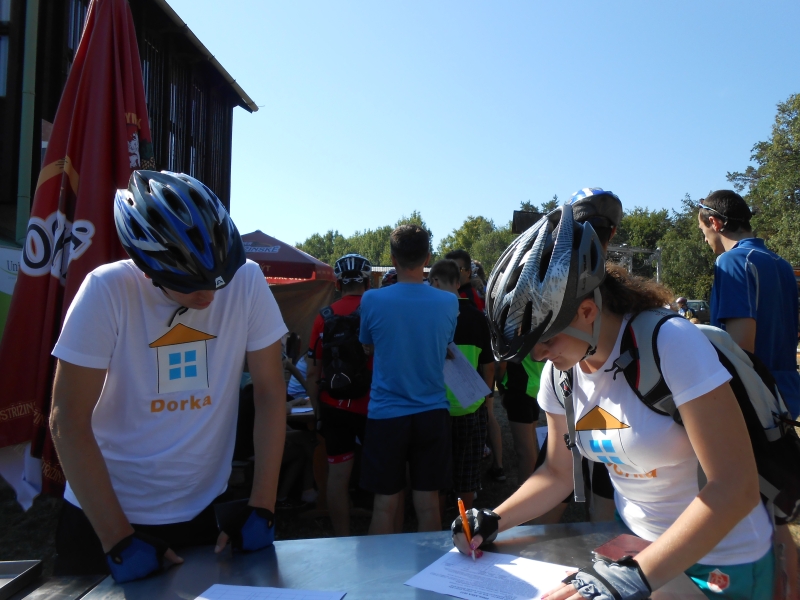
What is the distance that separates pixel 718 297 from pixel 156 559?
2.95 meters

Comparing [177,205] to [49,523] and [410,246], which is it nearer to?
[410,246]

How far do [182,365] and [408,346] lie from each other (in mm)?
1931

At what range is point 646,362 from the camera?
138 cm

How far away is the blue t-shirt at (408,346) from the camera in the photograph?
11.2 feet

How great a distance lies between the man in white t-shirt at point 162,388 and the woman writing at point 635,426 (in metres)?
0.70

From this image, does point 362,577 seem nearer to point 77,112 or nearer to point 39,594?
point 39,594

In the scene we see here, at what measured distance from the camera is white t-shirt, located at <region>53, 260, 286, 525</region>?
1552mm

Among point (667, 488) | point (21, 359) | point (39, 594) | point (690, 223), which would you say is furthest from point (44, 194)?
point (690, 223)

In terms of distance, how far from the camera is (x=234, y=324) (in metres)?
1.70

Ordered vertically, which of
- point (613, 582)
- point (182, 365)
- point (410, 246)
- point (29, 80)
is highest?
point (29, 80)

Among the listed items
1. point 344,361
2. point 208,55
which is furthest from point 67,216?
point 208,55

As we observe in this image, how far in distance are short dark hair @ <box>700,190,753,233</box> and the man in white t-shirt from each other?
107 inches

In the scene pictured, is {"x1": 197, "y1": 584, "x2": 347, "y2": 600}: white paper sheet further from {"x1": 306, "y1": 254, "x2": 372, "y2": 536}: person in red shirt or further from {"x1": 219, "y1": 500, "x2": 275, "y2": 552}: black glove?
{"x1": 306, "y1": 254, "x2": 372, "y2": 536}: person in red shirt

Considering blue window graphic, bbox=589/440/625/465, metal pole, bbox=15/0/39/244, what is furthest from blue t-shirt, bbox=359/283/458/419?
metal pole, bbox=15/0/39/244
